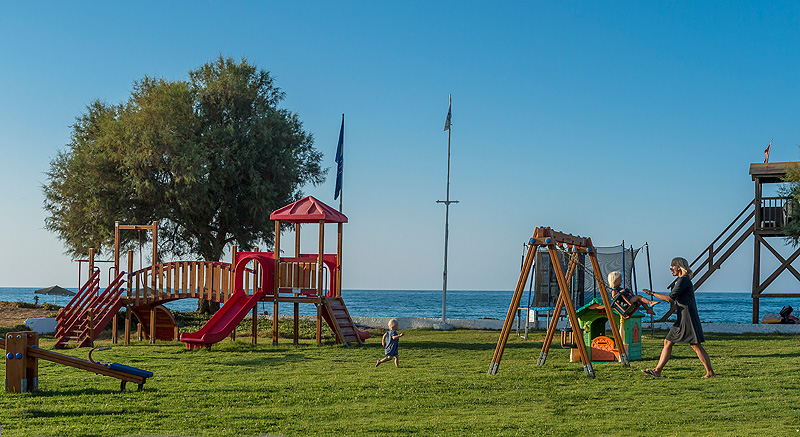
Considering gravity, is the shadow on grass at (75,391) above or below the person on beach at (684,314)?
below

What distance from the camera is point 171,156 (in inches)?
1114

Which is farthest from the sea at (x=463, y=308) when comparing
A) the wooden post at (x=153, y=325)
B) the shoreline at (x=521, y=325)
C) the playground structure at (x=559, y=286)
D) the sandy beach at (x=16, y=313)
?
the playground structure at (x=559, y=286)

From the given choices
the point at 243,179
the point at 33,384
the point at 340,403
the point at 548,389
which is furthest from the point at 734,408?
the point at 243,179

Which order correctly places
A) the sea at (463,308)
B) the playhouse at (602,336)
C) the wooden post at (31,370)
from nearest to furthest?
the wooden post at (31,370), the playhouse at (602,336), the sea at (463,308)

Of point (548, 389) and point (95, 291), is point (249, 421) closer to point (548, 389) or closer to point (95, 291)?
point (548, 389)

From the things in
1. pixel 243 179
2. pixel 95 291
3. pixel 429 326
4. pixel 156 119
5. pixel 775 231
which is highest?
pixel 156 119

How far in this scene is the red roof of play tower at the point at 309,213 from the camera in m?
18.6

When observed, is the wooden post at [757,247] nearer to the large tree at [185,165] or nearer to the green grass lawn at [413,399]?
the green grass lawn at [413,399]

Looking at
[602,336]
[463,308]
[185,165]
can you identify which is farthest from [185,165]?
[463,308]

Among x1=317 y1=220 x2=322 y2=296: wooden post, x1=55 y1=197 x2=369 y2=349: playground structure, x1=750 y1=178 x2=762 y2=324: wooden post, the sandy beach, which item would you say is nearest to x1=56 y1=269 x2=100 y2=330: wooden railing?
x1=55 y1=197 x2=369 y2=349: playground structure

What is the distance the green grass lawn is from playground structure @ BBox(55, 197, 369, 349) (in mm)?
3814

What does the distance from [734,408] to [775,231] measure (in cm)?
2002

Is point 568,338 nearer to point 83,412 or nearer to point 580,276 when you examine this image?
point 580,276

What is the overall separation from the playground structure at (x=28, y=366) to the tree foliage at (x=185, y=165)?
18.4 m
